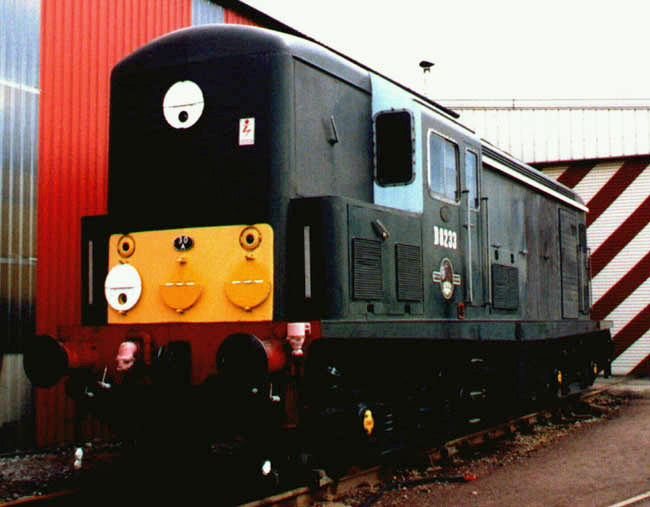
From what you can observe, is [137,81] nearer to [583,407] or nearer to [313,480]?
[313,480]

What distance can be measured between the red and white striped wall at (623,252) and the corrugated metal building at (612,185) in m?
0.02

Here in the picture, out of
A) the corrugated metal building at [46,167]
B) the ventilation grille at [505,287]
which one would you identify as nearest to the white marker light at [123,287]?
the corrugated metal building at [46,167]

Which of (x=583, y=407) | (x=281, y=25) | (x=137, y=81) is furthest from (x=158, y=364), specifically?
(x=583, y=407)

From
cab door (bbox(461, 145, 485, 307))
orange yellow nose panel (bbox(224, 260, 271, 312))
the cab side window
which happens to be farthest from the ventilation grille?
orange yellow nose panel (bbox(224, 260, 271, 312))

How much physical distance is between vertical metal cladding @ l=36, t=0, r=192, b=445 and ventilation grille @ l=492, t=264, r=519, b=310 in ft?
14.8

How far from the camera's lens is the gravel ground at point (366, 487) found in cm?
625

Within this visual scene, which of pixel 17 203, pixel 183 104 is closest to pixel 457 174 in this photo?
pixel 183 104

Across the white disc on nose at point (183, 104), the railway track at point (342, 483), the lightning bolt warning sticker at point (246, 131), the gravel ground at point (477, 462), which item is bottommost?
the gravel ground at point (477, 462)

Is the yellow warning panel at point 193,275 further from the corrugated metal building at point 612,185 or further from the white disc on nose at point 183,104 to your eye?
the corrugated metal building at point 612,185

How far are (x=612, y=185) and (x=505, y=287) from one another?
948cm

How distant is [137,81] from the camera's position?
654 cm

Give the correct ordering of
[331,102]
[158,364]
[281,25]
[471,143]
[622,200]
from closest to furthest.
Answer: [158,364] < [331,102] < [471,143] < [281,25] < [622,200]

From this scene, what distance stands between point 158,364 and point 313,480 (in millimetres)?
1425

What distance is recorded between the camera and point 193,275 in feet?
19.4
